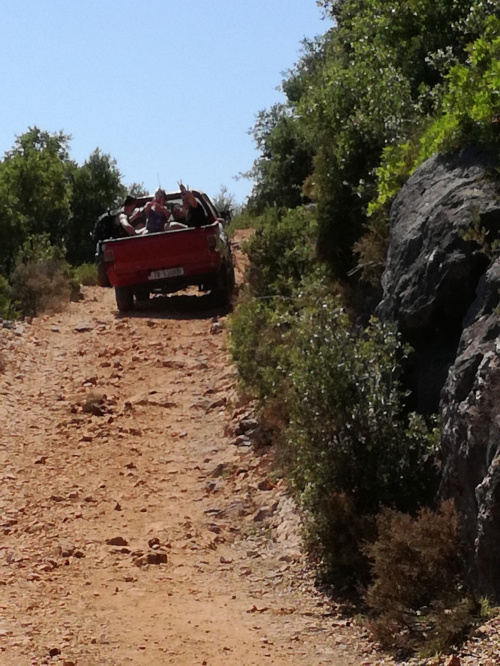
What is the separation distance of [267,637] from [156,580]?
1.40 metres

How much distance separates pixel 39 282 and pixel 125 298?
2.48m

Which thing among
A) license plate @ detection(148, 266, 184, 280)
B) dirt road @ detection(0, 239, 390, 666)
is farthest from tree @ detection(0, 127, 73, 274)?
dirt road @ detection(0, 239, 390, 666)

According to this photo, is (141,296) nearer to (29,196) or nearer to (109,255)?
(109,255)

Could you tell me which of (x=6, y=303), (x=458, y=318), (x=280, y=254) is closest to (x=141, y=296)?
(x=6, y=303)

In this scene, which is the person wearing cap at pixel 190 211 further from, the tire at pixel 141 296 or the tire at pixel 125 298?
the tire at pixel 125 298

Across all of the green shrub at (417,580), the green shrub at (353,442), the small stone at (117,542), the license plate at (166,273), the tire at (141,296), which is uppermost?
the license plate at (166,273)

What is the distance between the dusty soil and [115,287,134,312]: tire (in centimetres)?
294

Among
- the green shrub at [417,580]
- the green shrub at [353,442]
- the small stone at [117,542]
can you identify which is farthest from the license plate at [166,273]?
the green shrub at [417,580]

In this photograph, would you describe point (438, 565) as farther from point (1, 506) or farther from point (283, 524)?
point (1, 506)

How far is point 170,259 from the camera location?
17609 mm

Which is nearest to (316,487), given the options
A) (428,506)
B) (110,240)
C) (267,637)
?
(428,506)

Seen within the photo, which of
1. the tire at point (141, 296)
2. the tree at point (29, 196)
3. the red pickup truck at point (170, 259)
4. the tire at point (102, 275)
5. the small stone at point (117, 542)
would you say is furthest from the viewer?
the tree at point (29, 196)

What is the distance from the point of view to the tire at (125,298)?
59.5 feet

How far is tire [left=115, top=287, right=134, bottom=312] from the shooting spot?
18.1 metres
